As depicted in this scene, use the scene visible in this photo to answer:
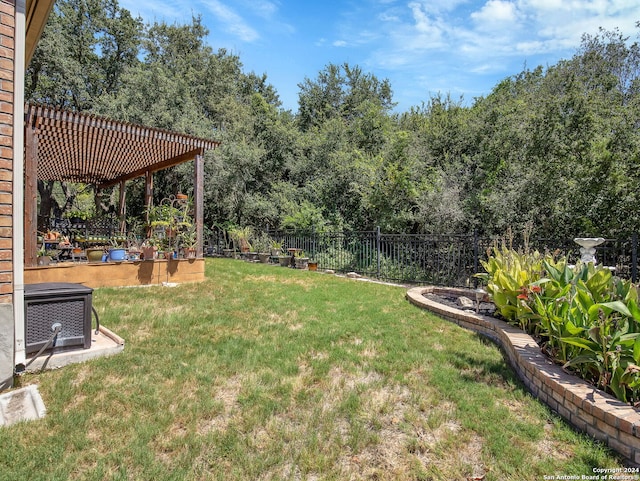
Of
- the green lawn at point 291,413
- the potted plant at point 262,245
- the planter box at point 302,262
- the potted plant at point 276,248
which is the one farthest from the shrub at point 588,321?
the potted plant at point 262,245

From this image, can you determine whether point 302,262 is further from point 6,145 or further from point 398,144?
point 6,145

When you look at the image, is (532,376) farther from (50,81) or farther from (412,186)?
(50,81)

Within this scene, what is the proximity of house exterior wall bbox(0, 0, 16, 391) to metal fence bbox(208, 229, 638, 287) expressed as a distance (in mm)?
6006

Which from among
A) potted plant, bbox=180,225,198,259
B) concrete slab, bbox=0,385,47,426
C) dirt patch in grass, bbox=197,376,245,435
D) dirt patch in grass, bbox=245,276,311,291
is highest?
potted plant, bbox=180,225,198,259

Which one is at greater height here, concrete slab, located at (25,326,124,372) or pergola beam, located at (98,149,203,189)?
pergola beam, located at (98,149,203,189)

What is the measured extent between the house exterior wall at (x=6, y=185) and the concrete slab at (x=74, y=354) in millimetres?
312

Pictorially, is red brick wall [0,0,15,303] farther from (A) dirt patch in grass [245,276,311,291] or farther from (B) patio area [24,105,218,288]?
(A) dirt patch in grass [245,276,311,291]

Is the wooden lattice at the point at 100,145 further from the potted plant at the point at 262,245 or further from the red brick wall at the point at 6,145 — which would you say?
the potted plant at the point at 262,245

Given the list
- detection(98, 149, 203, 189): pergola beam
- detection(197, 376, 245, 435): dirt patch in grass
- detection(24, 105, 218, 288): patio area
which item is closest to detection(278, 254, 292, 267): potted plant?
detection(24, 105, 218, 288): patio area

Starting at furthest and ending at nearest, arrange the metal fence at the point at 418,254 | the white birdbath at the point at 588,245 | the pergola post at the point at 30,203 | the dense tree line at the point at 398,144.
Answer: the dense tree line at the point at 398,144 < the metal fence at the point at 418,254 < the pergola post at the point at 30,203 < the white birdbath at the point at 588,245

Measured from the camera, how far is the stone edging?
6.05ft

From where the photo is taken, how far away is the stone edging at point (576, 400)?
184 centimetres

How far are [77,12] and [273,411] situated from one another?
21.4 metres

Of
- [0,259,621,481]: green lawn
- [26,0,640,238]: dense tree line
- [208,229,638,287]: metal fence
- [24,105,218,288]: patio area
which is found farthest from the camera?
[26,0,640,238]: dense tree line
